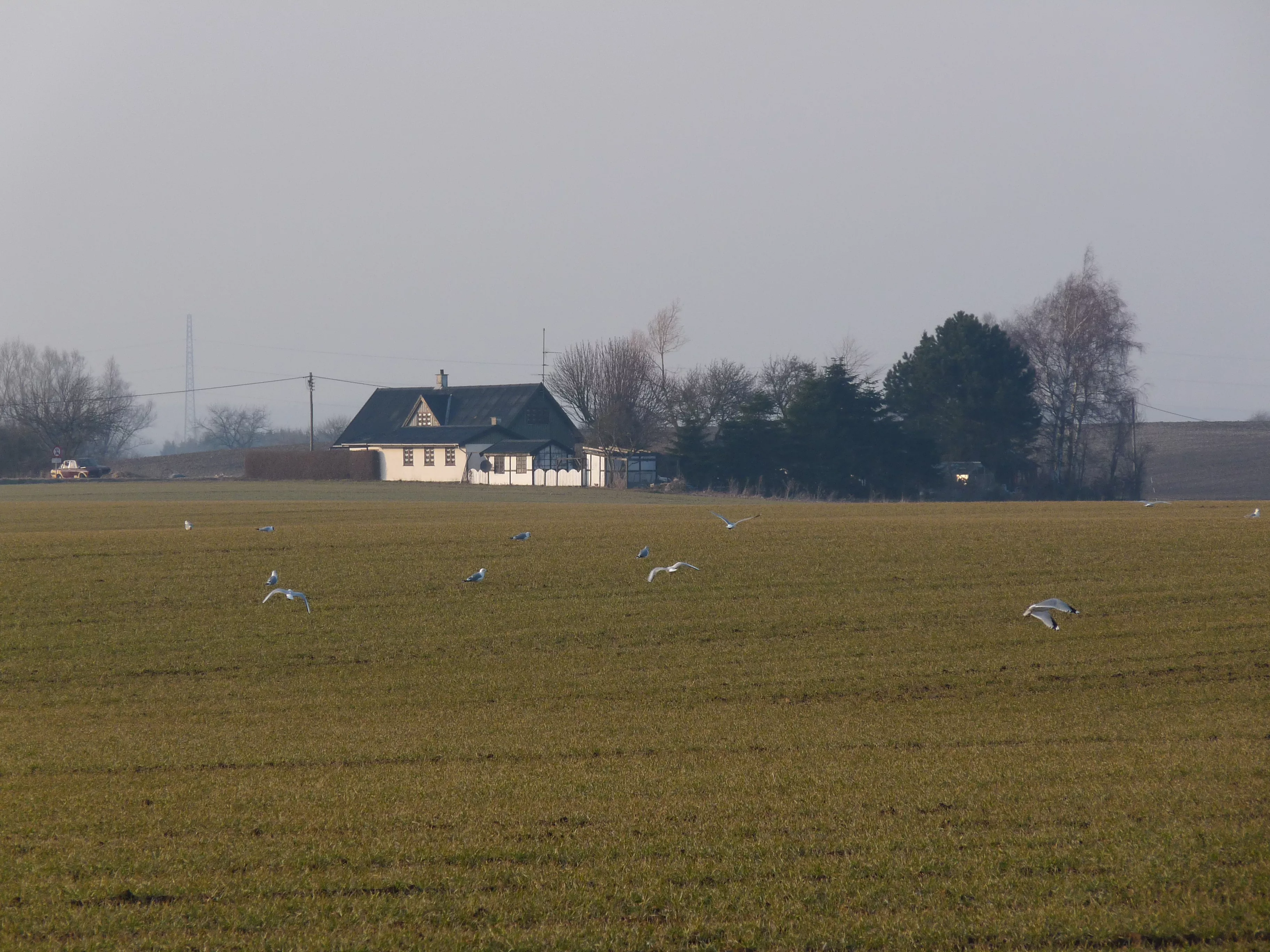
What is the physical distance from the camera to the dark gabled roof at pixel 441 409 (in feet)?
289

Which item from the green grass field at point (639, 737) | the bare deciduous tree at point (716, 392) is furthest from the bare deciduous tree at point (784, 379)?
the green grass field at point (639, 737)

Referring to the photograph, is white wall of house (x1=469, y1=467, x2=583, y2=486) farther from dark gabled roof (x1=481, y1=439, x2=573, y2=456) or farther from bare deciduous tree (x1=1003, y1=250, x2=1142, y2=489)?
bare deciduous tree (x1=1003, y1=250, x2=1142, y2=489)

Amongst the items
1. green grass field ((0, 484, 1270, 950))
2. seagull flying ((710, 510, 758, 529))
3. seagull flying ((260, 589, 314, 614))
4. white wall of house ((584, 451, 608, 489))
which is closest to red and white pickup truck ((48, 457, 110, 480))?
white wall of house ((584, 451, 608, 489))

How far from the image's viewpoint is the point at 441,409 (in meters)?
90.5

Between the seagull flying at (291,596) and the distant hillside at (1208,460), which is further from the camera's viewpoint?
the distant hillside at (1208,460)

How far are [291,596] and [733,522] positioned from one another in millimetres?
13258

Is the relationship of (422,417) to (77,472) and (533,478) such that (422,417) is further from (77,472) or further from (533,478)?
(77,472)

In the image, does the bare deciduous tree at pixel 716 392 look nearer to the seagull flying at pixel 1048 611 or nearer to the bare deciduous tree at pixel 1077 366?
the bare deciduous tree at pixel 1077 366

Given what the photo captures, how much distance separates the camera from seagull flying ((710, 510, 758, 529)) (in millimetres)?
26734

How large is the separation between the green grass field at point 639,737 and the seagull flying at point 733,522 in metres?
0.43

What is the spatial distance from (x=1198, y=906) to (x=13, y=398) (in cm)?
12370

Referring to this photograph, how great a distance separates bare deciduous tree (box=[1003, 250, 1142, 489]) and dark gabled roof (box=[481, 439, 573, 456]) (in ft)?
111

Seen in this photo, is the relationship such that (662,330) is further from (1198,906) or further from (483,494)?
(1198,906)

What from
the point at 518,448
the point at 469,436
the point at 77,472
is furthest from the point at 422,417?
the point at 77,472
